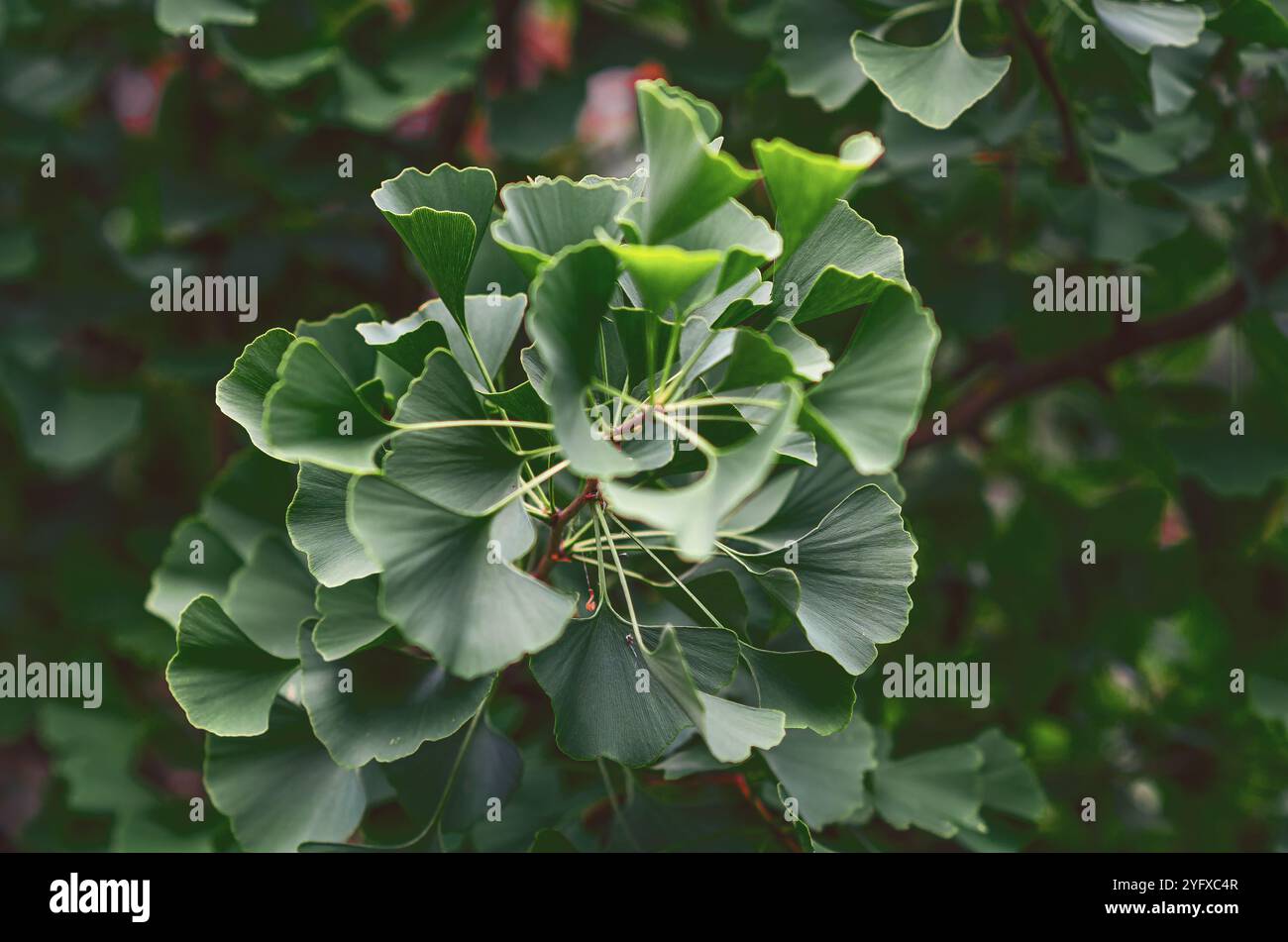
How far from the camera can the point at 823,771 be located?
0.56 meters

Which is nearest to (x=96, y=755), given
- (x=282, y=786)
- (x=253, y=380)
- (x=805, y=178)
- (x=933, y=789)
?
(x=282, y=786)

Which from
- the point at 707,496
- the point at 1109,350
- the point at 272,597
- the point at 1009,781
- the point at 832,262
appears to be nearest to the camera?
the point at 707,496

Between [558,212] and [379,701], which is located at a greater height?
[558,212]

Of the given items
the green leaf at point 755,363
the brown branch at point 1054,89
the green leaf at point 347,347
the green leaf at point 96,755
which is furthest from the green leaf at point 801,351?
the green leaf at point 96,755

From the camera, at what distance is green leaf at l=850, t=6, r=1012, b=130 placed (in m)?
0.53

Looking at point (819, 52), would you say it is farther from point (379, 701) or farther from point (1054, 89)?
point (379, 701)

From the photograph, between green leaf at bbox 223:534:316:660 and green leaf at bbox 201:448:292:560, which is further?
green leaf at bbox 201:448:292:560

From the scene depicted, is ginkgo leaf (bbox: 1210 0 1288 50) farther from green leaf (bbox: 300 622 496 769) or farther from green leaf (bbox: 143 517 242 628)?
green leaf (bbox: 143 517 242 628)

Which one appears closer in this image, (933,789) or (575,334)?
(575,334)

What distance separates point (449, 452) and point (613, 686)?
0.12m

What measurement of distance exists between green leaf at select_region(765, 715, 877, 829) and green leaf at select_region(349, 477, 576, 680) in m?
0.22

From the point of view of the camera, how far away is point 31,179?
965mm

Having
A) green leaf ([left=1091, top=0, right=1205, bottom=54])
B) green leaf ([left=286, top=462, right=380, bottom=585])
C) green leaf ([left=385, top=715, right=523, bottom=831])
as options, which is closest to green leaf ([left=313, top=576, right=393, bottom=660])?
green leaf ([left=286, top=462, right=380, bottom=585])
